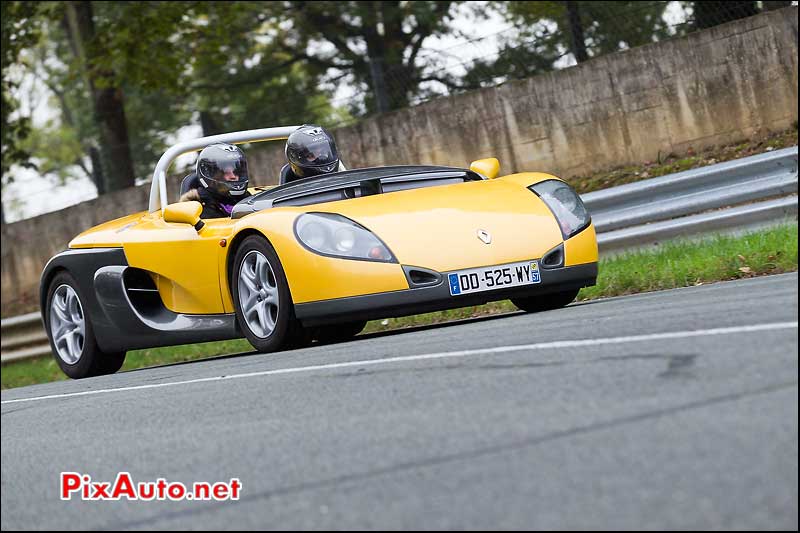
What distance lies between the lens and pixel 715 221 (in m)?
10.2

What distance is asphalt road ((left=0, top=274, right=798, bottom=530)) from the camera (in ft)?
10.4

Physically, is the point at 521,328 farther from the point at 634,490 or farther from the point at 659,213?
the point at 659,213

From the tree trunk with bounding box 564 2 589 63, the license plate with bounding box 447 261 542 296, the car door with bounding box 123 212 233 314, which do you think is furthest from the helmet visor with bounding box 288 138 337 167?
the tree trunk with bounding box 564 2 589 63

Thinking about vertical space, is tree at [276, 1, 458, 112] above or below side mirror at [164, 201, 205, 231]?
above

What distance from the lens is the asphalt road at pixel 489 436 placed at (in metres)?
3.16

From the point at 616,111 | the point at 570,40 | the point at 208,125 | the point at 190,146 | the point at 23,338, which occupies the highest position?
the point at 570,40

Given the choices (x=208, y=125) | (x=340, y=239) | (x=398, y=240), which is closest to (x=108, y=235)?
(x=340, y=239)

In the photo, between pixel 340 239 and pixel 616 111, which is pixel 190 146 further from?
pixel 616 111

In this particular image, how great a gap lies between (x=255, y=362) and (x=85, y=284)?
2.53 metres

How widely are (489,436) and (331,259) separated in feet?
11.3

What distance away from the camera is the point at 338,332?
8906 mm

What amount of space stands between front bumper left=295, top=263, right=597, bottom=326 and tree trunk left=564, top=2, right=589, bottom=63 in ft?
28.3

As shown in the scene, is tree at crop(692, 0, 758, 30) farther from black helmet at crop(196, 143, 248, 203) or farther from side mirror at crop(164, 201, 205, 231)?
side mirror at crop(164, 201, 205, 231)

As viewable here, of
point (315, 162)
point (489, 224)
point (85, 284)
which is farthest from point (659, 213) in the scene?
point (85, 284)
